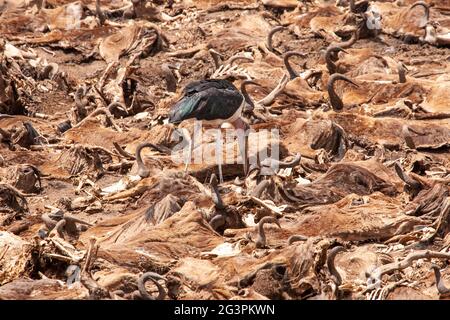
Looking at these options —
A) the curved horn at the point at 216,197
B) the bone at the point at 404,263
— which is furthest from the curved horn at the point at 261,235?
the bone at the point at 404,263

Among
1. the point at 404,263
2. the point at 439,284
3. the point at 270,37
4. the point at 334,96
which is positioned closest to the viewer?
the point at 439,284

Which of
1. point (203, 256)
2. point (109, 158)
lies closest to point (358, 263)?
point (203, 256)

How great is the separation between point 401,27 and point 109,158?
17.5ft

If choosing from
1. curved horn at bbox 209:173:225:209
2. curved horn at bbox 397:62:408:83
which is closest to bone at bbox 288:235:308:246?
curved horn at bbox 209:173:225:209

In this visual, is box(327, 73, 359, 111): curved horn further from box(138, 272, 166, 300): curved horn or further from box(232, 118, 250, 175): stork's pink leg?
box(138, 272, 166, 300): curved horn

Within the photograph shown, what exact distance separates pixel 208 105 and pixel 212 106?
59 mm

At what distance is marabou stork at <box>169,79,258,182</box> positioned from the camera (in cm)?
1599

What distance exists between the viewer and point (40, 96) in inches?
795

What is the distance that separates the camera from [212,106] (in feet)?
52.8

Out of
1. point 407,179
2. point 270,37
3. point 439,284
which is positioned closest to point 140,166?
point 407,179

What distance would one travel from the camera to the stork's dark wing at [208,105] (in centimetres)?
1598

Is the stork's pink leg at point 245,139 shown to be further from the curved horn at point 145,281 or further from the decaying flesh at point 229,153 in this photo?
the curved horn at point 145,281

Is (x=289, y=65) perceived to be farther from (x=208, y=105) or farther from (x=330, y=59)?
(x=208, y=105)

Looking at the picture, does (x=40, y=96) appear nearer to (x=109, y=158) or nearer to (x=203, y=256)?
(x=109, y=158)
